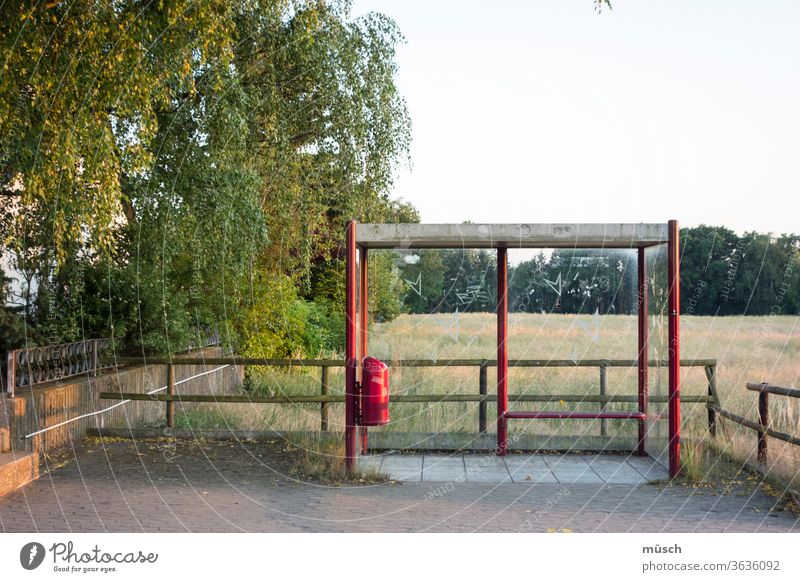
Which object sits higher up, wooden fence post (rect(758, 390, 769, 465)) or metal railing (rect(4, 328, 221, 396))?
metal railing (rect(4, 328, 221, 396))

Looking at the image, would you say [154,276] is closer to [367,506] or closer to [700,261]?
[367,506]

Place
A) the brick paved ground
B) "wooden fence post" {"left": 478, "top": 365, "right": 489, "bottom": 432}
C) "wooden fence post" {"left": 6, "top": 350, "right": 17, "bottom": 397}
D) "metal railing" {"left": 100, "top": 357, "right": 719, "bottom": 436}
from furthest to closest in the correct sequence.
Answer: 1. "wooden fence post" {"left": 478, "top": 365, "right": 489, "bottom": 432}
2. "metal railing" {"left": 100, "top": 357, "right": 719, "bottom": 436}
3. "wooden fence post" {"left": 6, "top": 350, "right": 17, "bottom": 397}
4. the brick paved ground

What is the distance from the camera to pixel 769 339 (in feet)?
58.8

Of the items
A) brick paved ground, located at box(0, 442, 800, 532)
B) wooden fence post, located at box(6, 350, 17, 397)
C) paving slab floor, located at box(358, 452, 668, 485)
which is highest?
wooden fence post, located at box(6, 350, 17, 397)

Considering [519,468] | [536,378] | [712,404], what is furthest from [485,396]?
[712,404]

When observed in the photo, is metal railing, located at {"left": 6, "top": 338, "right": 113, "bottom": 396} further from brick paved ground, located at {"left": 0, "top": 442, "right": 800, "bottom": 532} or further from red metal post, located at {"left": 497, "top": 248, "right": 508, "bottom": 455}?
red metal post, located at {"left": 497, "top": 248, "right": 508, "bottom": 455}

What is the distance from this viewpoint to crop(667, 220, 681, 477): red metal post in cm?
948

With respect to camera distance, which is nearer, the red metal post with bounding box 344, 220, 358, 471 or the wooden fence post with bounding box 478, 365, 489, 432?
the red metal post with bounding box 344, 220, 358, 471

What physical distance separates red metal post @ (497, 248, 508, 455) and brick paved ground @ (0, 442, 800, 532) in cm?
169

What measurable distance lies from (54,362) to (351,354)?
16.7ft

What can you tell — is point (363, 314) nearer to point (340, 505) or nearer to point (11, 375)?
point (340, 505)

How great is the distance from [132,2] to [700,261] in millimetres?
15621

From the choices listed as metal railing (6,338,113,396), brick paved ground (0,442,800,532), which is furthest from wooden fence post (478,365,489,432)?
metal railing (6,338,113,396)

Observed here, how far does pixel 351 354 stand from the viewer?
9.46 meters
